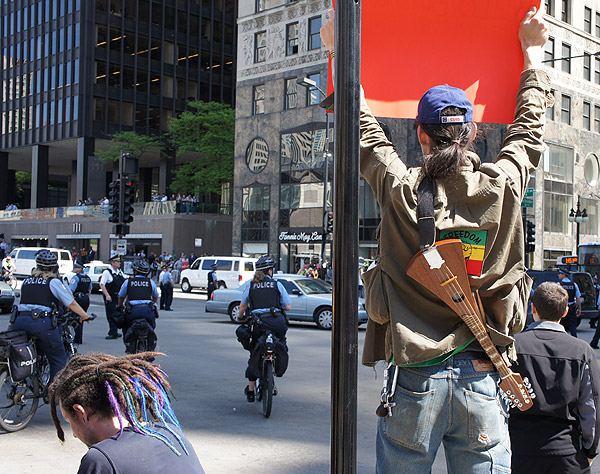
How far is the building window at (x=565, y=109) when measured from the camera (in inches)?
1679

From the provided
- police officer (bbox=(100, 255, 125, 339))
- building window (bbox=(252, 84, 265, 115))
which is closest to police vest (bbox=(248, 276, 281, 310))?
police officer (bbox=(100, 255, 125, 339))

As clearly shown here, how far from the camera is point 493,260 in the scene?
7.14 feet

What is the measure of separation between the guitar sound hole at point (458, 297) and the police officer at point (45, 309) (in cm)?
636

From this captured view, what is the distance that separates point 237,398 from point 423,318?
7392 mm

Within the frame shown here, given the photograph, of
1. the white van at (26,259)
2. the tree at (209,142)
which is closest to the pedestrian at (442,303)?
the white van at (26,259)

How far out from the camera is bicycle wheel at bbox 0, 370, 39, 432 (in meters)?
7.21

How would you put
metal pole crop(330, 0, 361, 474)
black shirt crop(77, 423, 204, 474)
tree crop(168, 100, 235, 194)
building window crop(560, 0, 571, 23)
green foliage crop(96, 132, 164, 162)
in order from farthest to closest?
green foliage crop(96, 132, 164, 162) < tree crop(168, 100, 235, 194) < building window crop(560, 0, 571, 23) < black shirt crop(77, 423, 204, 474) < metal pole crop(330, 0, 361, 474)

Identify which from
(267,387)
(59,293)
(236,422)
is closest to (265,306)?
(267,387)

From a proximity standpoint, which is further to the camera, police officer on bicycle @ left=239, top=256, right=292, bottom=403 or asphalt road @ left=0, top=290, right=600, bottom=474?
police officer on bicycle @ left=239, top=256, right=292, bottom=403

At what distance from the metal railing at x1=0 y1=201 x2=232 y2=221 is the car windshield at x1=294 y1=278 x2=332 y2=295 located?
3149 centimetres

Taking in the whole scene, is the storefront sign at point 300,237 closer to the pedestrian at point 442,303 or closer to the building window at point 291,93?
the building window at point 291,93

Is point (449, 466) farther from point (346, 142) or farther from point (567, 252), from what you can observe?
point (567, 252)

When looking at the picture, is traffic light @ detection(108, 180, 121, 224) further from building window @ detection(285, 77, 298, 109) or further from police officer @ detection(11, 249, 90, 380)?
building window @ detection(285, 77, 298, 109)

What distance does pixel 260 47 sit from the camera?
46469mm
